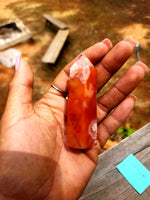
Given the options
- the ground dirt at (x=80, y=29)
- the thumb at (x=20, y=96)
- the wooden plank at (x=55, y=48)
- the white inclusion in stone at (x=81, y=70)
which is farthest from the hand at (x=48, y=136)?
the wooden plank at (x=55, y=48)

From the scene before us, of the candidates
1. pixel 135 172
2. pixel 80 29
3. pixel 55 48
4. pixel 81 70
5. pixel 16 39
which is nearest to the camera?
pixel 81 70

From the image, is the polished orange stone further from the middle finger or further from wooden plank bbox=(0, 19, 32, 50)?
wooden plank bbox=(0, 19, 32, 50)

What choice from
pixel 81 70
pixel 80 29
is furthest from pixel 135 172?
pixel 80 29

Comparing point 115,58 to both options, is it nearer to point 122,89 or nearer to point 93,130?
point 122,89

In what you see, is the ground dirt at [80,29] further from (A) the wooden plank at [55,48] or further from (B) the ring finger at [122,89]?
(B) the ring finger at [122,89]

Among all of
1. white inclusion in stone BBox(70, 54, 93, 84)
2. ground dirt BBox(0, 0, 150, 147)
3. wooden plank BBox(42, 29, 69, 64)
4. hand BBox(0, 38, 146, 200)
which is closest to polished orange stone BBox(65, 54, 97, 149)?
white inclusion in stone BBox(70, 54, 93, 84)

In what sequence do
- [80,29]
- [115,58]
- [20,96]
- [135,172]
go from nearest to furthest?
[20,96]
[135,172]
[115,58]
[80,29]

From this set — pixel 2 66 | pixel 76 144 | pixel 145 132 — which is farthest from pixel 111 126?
Result: pixel 2 66
